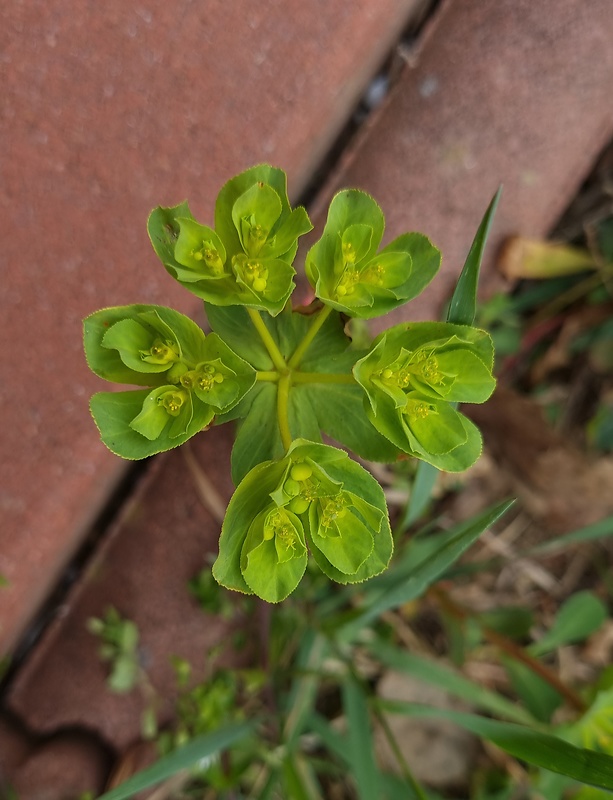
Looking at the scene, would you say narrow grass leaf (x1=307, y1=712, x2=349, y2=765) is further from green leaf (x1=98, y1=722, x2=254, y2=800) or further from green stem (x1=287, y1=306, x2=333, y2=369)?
green stem (x1=287, y1=306, x2=333, y2=369)

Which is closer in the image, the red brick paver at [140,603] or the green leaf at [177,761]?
the green leaf at [177,761]

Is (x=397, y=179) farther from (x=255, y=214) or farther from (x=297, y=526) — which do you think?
(x=297, y=526)

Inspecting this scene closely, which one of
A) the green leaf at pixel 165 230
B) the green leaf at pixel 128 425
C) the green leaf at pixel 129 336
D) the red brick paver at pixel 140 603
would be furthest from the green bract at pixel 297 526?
the red brick paver at pixel 140 603

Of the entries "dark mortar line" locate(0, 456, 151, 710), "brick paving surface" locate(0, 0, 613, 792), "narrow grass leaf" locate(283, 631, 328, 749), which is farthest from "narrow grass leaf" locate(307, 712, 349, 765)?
"dark mortar line" locate(0, 456, 151, 710)

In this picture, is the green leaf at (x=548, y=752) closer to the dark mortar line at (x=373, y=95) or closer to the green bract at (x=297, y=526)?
the green bract at (x=297, y=526)

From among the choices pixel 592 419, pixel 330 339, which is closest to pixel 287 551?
pixel 330 339

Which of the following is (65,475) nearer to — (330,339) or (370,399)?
(330,339)
